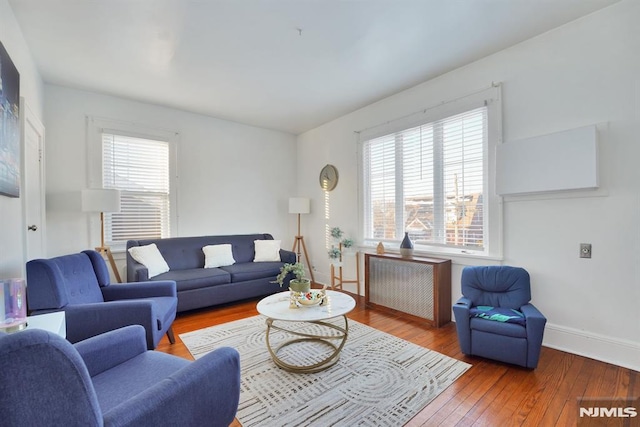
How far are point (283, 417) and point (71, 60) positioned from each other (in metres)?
3.91

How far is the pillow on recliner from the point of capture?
7.41 ft

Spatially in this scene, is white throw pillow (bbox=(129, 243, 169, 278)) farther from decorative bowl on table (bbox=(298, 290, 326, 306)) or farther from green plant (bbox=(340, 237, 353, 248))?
green plant (bbox=(340, 237, 353, 248))

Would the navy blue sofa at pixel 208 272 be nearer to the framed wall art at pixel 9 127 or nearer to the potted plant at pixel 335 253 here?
the potted plant at pixel 335 253

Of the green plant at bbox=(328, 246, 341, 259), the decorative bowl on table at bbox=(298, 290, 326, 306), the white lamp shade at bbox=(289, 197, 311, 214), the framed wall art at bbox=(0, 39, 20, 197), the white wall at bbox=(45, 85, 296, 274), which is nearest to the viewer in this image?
the framed wall art at bbox=(0, 39, 20, 197)

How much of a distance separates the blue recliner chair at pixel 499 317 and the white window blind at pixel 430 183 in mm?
541

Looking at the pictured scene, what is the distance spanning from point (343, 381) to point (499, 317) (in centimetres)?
137

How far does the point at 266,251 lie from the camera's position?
4.57m

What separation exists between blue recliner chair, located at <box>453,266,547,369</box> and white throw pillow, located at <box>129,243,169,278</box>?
3385 millimetres

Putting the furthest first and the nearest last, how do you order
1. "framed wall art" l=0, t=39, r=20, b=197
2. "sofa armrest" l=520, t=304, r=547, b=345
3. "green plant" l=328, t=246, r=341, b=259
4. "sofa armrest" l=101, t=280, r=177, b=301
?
"green plant" l=328, t=246, r=341, b=259 → "sofa armrest" l=101, t=280, r=177, b=301 → "sofa armrest" l=520, t=304, r=547, b=345 → "framed wall art" l=0, t=39, r=20, b=197

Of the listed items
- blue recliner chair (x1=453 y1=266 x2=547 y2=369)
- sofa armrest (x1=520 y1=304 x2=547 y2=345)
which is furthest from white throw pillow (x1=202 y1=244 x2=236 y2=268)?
sofa armrest (x1=520 y1=304 x2=547 y2=345)

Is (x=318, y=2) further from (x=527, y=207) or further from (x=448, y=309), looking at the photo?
(x=448, y=309)

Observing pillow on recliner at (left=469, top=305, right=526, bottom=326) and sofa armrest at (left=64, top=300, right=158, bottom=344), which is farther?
pillow on recliner at (left=469, top=305, right=526, bottom=326)

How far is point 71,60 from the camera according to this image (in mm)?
2979

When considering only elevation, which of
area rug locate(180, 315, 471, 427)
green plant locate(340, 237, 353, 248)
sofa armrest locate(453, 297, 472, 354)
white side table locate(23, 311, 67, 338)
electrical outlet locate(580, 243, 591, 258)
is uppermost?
electrical outlet locate(580, 243, 591, 258)
